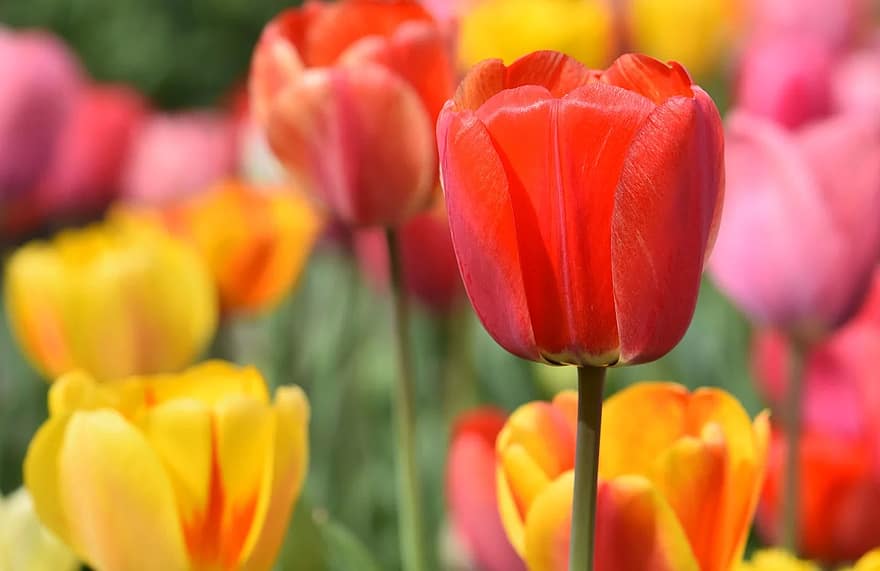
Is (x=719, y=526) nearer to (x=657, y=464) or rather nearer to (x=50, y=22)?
(x=657, y=464)

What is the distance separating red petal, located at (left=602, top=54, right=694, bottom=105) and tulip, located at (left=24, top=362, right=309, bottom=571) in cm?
15

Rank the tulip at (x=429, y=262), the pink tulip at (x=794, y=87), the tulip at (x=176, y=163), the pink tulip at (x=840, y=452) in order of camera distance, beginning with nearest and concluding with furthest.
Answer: the pink tulip at (x=840, y=452) → the pink tulip at (x=794, y=87) → the tulip at (x=429, y=262) → the tulip at (x=176, y=163)

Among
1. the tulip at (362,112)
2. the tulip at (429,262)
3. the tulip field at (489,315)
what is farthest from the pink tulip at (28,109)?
the tulip at (362,112)

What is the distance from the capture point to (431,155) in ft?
1.83

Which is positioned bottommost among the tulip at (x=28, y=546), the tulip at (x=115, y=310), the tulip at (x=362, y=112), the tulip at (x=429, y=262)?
the tulip at (x=429, y=262)

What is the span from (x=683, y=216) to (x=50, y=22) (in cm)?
276

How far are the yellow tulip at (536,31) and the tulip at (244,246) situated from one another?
0.23 m

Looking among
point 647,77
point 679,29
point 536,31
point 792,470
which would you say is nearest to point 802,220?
point 792,470

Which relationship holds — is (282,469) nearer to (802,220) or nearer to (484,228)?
(484,228)

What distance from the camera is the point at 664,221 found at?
36 cm

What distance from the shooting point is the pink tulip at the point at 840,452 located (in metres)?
0.60

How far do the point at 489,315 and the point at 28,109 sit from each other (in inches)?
24.3

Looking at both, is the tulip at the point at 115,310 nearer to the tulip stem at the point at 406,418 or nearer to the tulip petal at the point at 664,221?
the tulip stem at the point at 406,418

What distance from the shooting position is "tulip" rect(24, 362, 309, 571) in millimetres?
428
